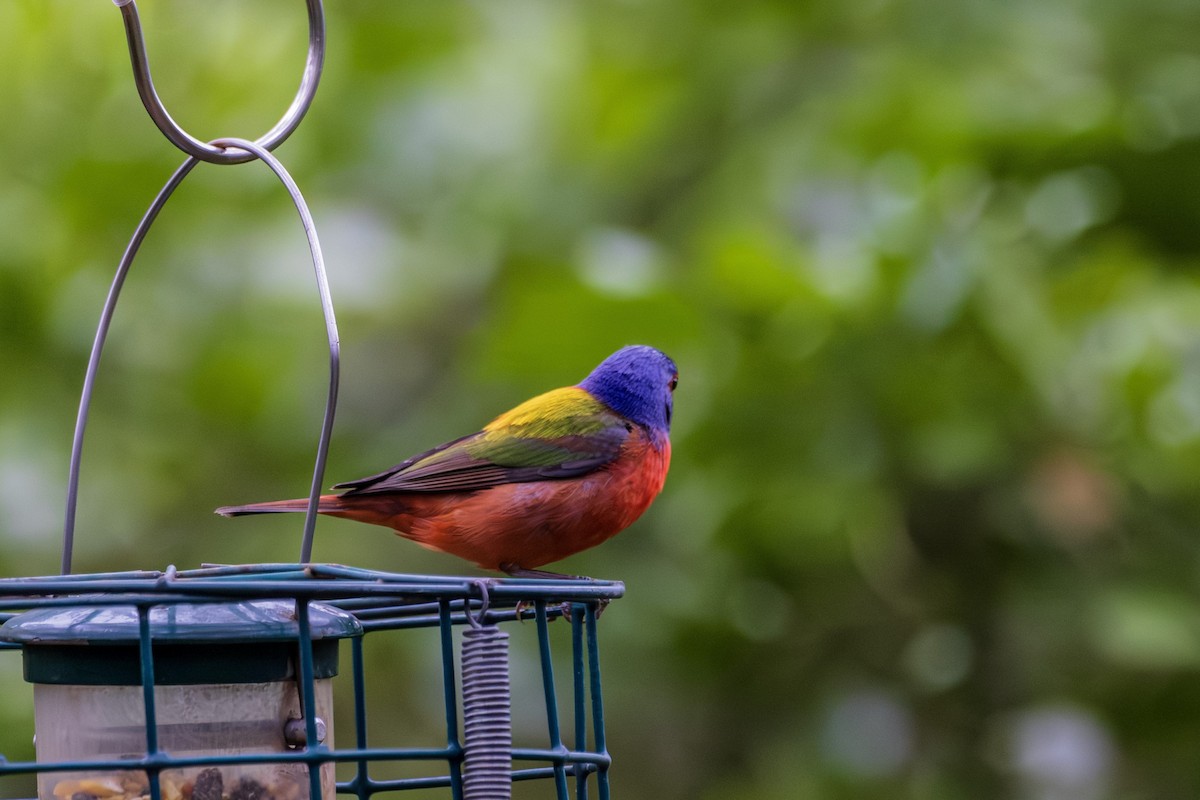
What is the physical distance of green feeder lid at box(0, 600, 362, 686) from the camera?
2793mm

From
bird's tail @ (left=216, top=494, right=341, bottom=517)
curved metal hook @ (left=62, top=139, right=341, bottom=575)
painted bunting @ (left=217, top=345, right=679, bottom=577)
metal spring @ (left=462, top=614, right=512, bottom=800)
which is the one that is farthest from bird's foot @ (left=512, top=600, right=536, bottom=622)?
metal spring @ (left=462, top=614, right=512, bottom=800)

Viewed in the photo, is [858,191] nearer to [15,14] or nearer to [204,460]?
[204,460]

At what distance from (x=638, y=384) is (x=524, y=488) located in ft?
3.14

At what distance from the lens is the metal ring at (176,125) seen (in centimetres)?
296

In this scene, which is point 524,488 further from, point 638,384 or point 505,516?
point 638,384

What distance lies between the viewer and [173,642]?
2795mm

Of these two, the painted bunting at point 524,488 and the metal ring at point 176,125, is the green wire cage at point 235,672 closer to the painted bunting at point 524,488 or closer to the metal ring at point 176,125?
the metal ring at point 176,125

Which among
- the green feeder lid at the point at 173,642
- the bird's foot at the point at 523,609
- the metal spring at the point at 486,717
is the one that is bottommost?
the metal spring at the point at 486,717

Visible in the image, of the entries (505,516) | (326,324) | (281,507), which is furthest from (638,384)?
(326,324)

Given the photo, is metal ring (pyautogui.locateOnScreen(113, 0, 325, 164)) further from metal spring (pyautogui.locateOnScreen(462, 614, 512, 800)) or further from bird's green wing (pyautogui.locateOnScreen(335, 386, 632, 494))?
bird's green wing (pyautogui.locateOnScreen(335, 386, 632, 494))

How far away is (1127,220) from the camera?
18.0 feet

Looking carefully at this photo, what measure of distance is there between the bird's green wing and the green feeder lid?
1.34m

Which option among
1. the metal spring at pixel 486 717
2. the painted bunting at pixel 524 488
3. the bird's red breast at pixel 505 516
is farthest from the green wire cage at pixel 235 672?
the bird's red breast at pixel 505 516

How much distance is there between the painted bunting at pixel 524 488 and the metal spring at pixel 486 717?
1.62 meters
